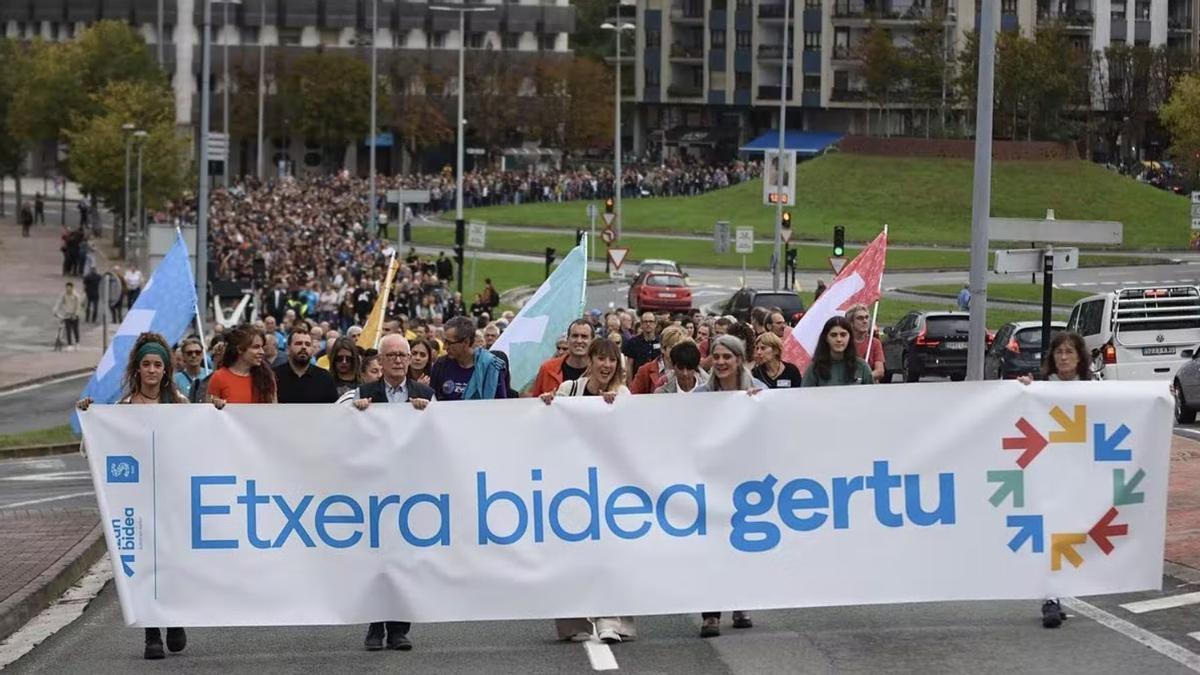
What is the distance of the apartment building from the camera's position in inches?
4764

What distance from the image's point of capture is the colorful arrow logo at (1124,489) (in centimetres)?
1284

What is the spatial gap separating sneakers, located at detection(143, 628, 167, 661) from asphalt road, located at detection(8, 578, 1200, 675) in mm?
58

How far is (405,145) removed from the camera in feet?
444

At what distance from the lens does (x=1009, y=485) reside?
12.8 metres

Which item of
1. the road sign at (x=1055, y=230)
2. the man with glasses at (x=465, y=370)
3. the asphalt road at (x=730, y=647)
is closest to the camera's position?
the asphalt road at (x=730, y=647)

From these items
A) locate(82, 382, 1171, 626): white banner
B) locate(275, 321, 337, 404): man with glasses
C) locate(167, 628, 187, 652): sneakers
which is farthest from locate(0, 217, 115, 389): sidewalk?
locate(82, 382, 1171, 626): white banner

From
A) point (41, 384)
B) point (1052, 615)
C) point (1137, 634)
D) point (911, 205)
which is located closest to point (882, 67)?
point (911, 205)

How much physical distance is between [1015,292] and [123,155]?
1437 inches

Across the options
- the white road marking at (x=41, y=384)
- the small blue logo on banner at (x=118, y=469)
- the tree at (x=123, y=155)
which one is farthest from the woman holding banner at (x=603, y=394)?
the tree at (x=123, y=155)

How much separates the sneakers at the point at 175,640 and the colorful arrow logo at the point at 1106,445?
16.1 ft

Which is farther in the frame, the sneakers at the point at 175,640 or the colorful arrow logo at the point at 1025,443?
the colorful arrow logo at the point at 1025,443

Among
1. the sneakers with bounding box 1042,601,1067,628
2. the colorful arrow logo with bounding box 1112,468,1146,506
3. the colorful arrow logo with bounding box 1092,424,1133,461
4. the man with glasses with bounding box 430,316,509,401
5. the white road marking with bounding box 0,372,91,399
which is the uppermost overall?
the man with glasses with bounding box 430,316,509,401

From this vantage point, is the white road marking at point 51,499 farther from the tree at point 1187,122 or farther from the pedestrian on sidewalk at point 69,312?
the tree at point 1187,122

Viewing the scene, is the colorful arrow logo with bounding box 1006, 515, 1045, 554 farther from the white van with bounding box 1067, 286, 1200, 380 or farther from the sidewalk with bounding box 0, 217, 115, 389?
the sidewalk with bounding box 0, 217, 115, 389
